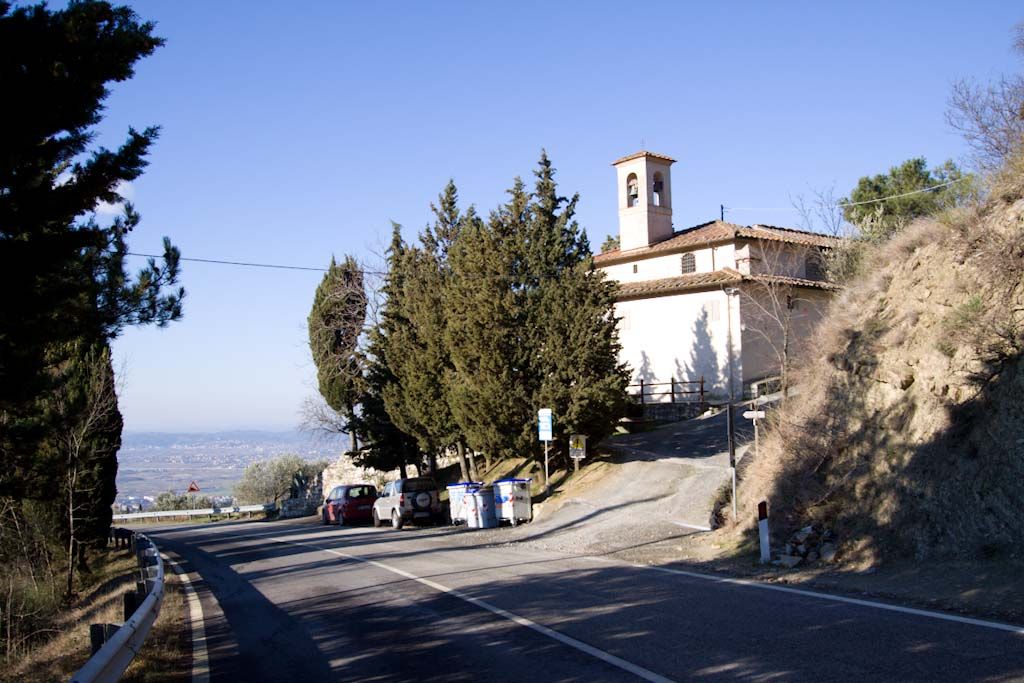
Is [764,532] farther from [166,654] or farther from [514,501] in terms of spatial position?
[514,501]

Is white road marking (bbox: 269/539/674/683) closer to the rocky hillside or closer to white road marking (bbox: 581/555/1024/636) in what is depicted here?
white road marking (bbox: 581/555/1024/636)

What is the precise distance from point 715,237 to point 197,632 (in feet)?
95.4

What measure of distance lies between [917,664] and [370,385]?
30.9m

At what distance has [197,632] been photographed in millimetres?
10359

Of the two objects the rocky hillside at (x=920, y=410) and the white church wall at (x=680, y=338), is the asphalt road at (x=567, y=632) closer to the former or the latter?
the rocky hillside at (x=920, y=410)

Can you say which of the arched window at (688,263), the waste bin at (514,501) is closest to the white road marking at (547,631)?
the waste bin at (514,501)

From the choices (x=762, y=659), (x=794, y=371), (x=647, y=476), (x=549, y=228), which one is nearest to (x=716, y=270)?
(x=549, y=228)

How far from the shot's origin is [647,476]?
22953 mm

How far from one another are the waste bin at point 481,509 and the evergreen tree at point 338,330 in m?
18.7

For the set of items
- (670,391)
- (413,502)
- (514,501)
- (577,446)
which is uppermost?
(670,391)

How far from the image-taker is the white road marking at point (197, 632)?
8.00 meters

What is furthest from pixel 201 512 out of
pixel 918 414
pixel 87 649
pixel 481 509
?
pixel 918 414

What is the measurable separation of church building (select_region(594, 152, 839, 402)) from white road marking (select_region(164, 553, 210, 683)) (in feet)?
72.6

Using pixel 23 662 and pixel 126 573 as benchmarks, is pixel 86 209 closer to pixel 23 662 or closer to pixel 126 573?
pixel 23 662
